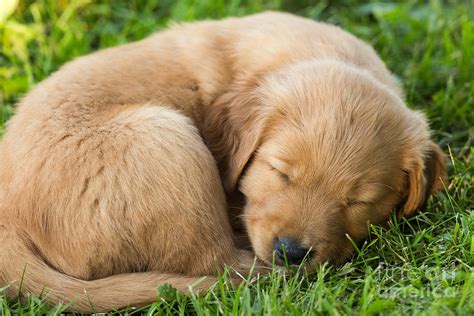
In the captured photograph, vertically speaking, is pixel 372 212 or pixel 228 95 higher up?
pixel 228 95

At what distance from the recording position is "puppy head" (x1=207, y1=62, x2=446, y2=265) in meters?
4.30

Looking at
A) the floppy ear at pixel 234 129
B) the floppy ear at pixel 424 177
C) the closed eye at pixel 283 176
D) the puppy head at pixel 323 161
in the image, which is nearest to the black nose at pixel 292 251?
the puppy head at pixel 323 161

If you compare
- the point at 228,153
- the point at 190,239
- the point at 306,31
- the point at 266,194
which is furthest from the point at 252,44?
the point at 190,239

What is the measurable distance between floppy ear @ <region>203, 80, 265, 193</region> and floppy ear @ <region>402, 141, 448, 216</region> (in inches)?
39.1

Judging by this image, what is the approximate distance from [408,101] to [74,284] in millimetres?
3434

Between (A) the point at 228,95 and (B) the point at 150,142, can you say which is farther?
(A) the point at 228,95

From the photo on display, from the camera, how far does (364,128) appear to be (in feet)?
14.5

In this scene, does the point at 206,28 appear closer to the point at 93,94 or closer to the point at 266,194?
the point at 93,94

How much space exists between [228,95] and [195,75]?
0.34 metres
